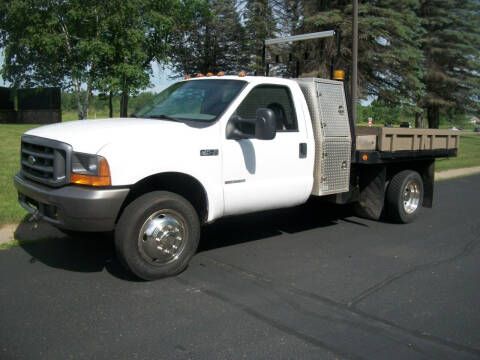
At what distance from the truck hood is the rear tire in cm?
374

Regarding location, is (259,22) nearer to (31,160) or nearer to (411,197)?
(411,197)

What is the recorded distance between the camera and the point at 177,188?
16.5 feet

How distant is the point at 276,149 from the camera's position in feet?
18.0

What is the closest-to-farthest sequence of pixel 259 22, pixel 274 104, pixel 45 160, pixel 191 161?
1. pixel 45 160
2. pixel 191 161
3. pixel 274 104
4. pixel 259 22

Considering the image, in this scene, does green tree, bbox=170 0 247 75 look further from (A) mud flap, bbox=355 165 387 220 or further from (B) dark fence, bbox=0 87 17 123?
(A) mud flap, bbox=355 165 387 220

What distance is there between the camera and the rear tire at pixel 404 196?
7.35m

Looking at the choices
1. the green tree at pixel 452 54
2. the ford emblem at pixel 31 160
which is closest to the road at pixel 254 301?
the ford emblem at pixel 31 160

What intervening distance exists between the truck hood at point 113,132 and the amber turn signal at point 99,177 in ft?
0.47

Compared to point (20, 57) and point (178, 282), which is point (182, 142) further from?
point (20, 57)

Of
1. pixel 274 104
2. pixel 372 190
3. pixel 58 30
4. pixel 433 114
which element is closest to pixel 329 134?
pixel 274 104

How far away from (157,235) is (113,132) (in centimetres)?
105

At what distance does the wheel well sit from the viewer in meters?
4.70

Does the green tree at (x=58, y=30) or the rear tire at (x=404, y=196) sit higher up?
the green tree at (x=58, y=30)

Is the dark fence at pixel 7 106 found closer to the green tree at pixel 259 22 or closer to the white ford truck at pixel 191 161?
the green tree at pixel 259 22
